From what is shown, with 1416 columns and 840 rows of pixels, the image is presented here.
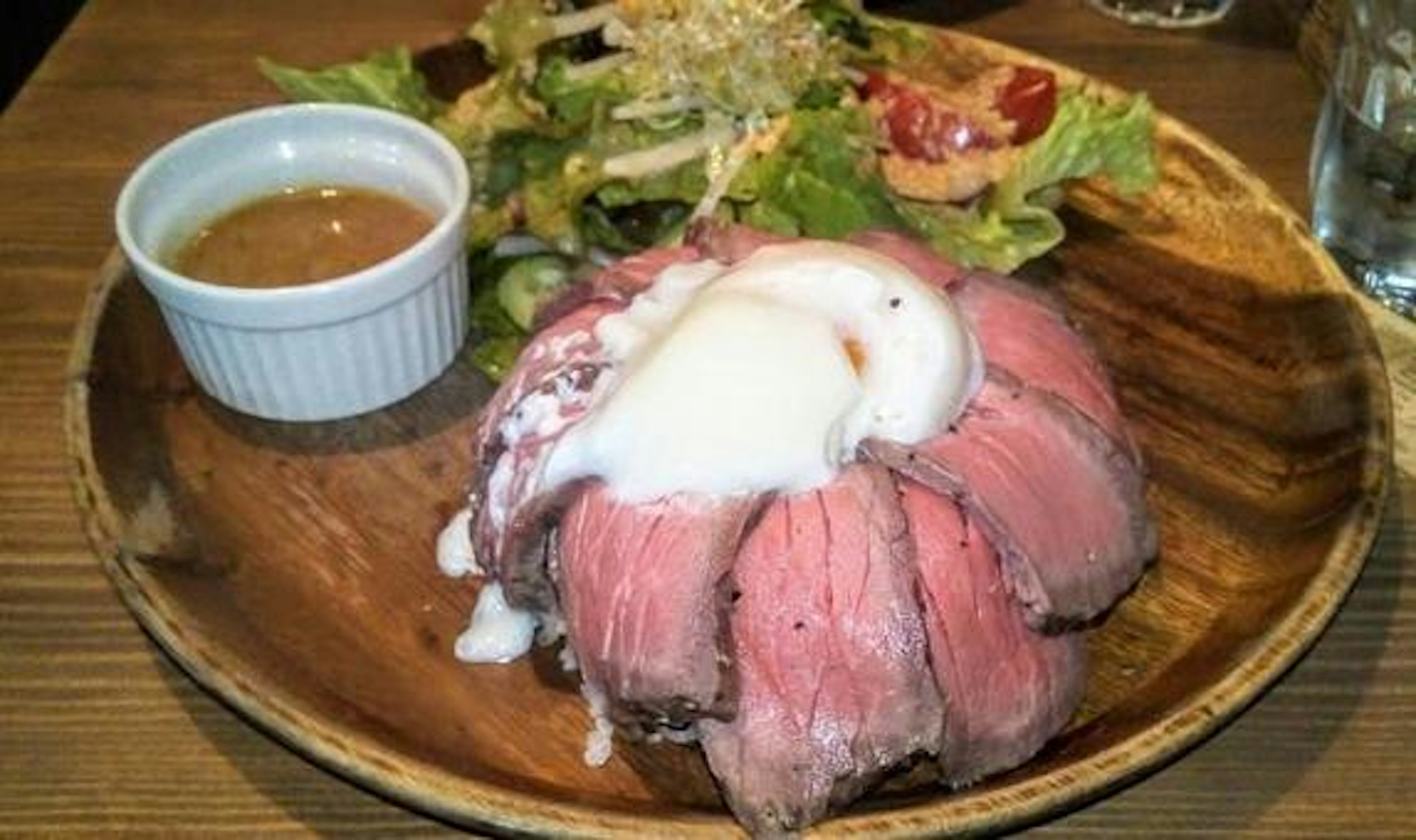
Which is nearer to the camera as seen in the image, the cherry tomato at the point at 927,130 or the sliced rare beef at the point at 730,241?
the sliced rare beef at the point at 730,241

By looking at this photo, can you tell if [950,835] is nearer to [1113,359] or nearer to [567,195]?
[1113,359]

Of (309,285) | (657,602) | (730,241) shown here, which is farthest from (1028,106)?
(657,602)

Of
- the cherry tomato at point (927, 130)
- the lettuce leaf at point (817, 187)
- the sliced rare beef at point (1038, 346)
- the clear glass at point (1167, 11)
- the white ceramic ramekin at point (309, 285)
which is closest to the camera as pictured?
the sliced rare beef at point (1038, 346)

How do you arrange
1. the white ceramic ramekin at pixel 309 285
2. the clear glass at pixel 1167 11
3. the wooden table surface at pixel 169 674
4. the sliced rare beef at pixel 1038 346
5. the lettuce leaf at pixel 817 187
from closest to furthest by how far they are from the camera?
the wooden table surface at pixel 169 674 → the sliced rare beef at pixel 1038 346 → the white ceramic ramekin at pixel 309 285 → the lettuce leaf at pixel 817 187 → the clear glass at pixel 1167 11

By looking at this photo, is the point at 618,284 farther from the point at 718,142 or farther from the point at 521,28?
the point at 521,28

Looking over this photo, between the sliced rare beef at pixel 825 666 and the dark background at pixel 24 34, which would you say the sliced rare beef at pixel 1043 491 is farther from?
the dark background at pixel 24 34

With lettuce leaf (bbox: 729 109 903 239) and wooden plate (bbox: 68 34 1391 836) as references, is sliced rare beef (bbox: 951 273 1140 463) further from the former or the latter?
lettuce leaf (bbox: 729 109 903 239)

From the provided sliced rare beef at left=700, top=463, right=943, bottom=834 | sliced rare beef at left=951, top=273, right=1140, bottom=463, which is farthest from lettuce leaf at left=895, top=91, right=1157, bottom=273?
sliced rare beef at left=700, top=463, right=943, bottom=834

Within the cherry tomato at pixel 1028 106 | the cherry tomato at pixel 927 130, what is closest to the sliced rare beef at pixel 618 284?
the cherry tomato at pixel 927 130
